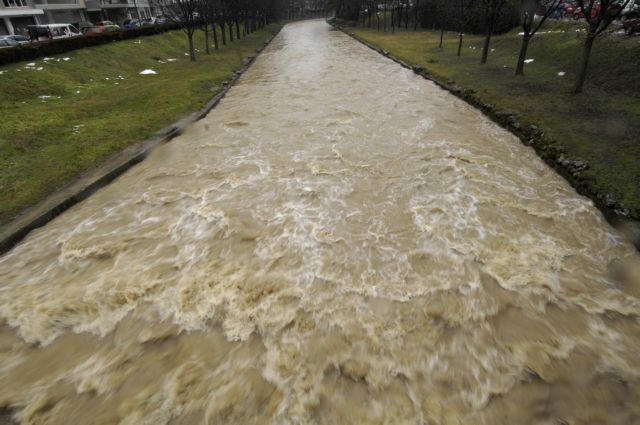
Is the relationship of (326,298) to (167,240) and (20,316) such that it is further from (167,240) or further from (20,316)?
(20,316)

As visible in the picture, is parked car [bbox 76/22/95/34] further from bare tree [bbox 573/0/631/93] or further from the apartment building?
bare tree [bbox 573/0/631/93]

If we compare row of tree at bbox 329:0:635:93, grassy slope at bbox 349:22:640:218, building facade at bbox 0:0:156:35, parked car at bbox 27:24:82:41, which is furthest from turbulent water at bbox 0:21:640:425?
building facade at bbox 0:0:156:35

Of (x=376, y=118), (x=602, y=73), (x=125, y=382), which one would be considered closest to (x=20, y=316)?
(x=125, y=382)

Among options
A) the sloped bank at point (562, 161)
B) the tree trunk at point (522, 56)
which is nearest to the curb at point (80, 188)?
the sloped bank at point (562, 161)

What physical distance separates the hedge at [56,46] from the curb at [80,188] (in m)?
14.0

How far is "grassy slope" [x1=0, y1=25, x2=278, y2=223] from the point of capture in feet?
30.8

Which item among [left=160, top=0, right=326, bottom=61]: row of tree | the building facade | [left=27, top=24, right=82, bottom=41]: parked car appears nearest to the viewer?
[left=160, top=0, right=326, bottom=61]: row of tree

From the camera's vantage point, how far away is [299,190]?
907cm

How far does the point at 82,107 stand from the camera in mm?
14844

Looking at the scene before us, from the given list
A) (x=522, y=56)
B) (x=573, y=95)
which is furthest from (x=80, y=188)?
(x=522, y=56)

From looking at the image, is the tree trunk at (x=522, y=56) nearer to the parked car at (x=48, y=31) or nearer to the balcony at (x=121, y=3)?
the parked car at (x=48, y=31)

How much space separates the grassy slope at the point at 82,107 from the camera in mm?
9375

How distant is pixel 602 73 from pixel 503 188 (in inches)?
493

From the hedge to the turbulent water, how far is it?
1657cm
